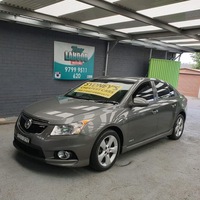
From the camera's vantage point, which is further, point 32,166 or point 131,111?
point 131,111

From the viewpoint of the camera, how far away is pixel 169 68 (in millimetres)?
9781

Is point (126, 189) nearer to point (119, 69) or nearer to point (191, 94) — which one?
point (119, 69)

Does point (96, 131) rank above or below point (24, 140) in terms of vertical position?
above

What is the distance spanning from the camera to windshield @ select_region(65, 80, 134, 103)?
3518mm

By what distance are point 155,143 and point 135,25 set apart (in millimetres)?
2902

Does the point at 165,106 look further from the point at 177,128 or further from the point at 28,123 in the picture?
the point at 28,123

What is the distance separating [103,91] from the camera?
12.1 feet

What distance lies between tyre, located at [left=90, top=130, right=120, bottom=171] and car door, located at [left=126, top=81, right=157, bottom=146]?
31 centimetres

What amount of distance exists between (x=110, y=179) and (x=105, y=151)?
38 cm

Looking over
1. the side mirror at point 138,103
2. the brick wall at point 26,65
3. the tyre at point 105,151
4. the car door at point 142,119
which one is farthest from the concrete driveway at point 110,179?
the brick wall at point 26,65

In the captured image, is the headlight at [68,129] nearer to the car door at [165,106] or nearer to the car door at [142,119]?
the car door at [142,119]

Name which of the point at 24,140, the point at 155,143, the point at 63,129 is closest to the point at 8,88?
the point at 24,140

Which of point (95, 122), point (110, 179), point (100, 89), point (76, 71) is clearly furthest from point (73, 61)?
point (110, 179)

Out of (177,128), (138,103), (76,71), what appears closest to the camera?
(138,103)
